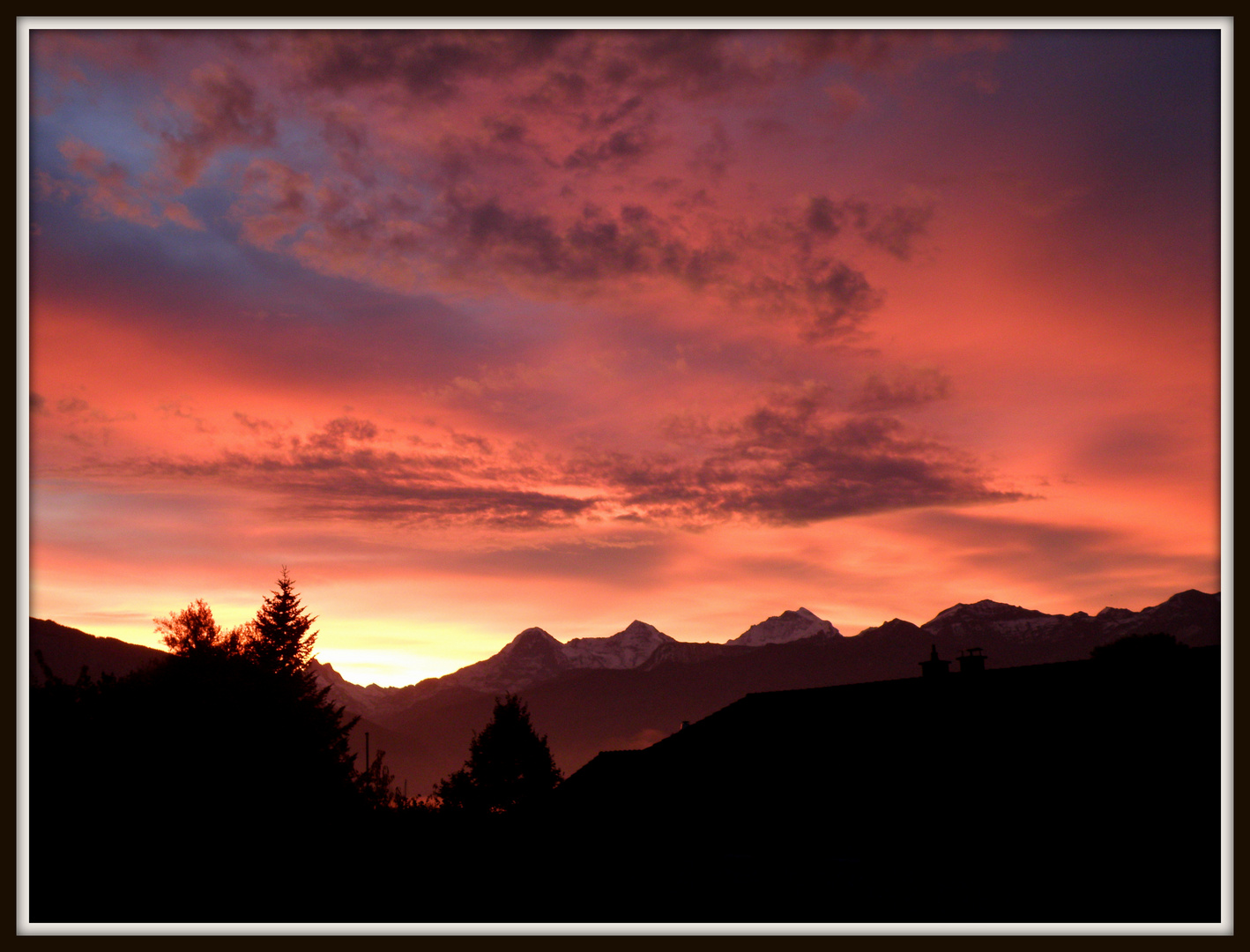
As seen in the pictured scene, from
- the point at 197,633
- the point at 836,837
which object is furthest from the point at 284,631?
the point at 836,837

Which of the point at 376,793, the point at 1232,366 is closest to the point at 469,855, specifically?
the point at 1232,366

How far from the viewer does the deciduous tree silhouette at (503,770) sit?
6500cm

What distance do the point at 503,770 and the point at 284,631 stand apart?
72.6ft

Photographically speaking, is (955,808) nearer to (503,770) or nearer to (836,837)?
(836,837)

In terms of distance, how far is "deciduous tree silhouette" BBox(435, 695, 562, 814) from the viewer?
6500 cm

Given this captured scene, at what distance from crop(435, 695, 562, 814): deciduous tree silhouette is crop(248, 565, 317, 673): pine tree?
17601mm

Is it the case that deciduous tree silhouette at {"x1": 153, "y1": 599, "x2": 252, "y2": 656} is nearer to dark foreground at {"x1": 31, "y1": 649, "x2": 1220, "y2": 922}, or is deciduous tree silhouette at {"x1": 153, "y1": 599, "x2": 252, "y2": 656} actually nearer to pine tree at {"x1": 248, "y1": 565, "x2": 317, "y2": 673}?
pine tree at {"x1": 248, "y1": 565, "x2": 317, "y2": 673}

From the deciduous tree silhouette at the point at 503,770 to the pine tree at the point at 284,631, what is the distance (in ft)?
57.7

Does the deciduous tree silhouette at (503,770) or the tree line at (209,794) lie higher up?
the tree line at (209,794)

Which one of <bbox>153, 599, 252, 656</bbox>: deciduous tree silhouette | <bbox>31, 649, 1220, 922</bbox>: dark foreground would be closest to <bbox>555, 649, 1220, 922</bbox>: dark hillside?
<bbox>31, 649, 1220, 922</bbox>: dark foreground

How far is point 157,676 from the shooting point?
34438mm

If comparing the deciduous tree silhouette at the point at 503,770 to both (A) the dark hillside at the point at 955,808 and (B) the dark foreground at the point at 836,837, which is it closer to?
(B) the dark foreground at the point at 836,837

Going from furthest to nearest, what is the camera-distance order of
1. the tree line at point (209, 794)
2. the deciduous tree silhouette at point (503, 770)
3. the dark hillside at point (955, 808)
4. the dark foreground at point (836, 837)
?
the deciduous tree silhouette at point (503, 770) → the tree line at point (209, 794) → the dark foreground at point (836, 837) → the dark hillside at point (955, 808)

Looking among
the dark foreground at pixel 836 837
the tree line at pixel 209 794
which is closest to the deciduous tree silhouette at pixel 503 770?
the tree line at pixel 209 794
